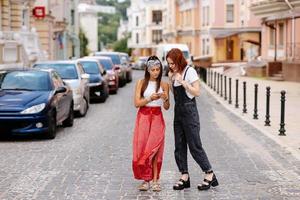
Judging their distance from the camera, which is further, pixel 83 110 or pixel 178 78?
pixel 83 110

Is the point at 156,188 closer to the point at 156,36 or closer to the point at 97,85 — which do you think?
the point at 97,85

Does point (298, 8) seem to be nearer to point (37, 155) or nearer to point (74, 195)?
point (37, 155)

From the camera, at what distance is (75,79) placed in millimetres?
19656

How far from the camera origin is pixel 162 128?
8.55m

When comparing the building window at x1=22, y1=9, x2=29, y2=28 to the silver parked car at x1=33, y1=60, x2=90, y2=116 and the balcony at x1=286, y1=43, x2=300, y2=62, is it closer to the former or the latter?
the balcony at x1=286, y1=43, x2=300, y2=62

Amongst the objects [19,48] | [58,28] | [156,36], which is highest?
[156,36]

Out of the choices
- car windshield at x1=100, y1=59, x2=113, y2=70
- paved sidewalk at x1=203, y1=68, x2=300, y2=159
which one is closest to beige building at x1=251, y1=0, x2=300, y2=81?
paved sidewalk at x1=203, y1=68, x2=300, y2=159

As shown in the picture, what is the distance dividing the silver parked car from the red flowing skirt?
996 cm

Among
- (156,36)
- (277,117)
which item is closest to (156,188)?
(277,117)

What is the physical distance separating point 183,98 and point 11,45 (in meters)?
23.2

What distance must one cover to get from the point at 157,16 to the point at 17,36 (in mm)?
80000

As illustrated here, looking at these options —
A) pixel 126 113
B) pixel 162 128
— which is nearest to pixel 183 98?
pixel 162 128

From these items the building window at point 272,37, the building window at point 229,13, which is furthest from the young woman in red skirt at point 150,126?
the building window at point 229,13

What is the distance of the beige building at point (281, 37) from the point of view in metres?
37.1
